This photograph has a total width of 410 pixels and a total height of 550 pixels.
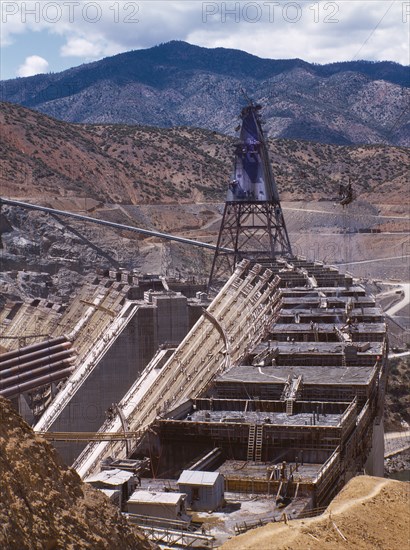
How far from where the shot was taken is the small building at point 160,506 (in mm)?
20094

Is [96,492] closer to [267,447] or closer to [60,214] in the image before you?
[267,447]

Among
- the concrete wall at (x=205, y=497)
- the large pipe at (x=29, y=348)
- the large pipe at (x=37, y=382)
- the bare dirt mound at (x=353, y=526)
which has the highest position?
the concrete wall at (x=205, y=497)

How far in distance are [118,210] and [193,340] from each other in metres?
64.4

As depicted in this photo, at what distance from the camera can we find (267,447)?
25.7 metres

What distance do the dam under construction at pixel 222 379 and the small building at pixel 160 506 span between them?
0.19 feet

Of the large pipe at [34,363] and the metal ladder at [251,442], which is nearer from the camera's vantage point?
the metal ladder at [251,442]

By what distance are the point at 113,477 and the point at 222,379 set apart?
9.84 m

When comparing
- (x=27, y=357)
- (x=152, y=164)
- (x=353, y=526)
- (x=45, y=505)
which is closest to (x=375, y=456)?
(x=353, y=526)

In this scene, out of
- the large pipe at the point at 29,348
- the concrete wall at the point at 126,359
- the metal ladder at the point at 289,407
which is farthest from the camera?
the large pipe at the point at 29,348

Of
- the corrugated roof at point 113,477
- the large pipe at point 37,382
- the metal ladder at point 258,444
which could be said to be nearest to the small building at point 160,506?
the corrugated roof at point 113,477

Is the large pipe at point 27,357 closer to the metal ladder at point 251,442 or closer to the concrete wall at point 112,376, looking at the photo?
the concrete wall at point 112,376

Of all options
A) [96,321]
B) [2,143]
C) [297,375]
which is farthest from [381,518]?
[2,143]

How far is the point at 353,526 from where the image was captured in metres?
21.2

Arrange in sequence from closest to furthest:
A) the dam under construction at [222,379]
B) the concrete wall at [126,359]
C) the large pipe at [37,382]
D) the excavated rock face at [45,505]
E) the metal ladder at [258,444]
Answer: the excavated rock face at [45,505] < the dam under construction at [222,379] < the metal ladder at [258,444] < the concrete wall at [126,359] < the large pipe at [37,382]
